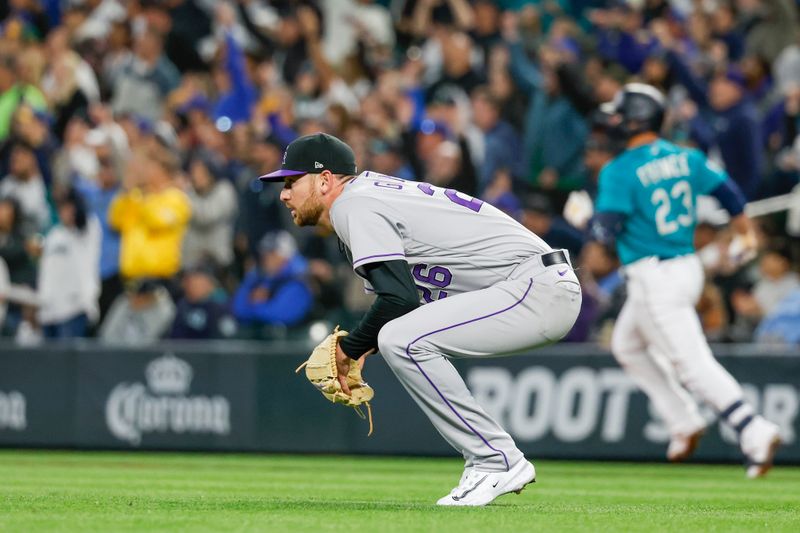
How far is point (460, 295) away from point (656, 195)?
12.5ft

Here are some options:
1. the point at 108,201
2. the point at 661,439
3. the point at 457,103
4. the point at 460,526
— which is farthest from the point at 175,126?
the point at 460,526

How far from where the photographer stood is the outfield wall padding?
13.6 metres

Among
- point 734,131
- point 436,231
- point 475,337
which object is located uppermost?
point 734,131

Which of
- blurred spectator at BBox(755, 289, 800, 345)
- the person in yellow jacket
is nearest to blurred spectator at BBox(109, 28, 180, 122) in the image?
the person in yellow jacket

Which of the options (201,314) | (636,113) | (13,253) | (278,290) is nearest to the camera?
(636,113)

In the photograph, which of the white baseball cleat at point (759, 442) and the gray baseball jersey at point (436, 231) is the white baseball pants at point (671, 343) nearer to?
the white baseball cleat at point (759, 442)

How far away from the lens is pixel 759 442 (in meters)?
10.4

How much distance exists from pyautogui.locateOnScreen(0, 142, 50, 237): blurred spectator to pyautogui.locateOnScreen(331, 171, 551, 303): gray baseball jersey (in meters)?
10.4

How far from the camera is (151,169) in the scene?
16281 millimetres

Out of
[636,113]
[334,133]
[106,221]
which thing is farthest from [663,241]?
[106,221]

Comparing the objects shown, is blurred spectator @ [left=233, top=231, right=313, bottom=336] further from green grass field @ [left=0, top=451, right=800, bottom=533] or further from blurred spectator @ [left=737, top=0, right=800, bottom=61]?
blurred spectator @ [left=737, top=0, right=800, bottom=61]

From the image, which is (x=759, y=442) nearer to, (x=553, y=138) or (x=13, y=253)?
(x=553, y=138)

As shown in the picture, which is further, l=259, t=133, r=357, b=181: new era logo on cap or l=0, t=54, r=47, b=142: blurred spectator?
l=0, t=54, r=47, b=142: blurred spectator

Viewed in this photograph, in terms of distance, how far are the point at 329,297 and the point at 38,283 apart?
3.49 m
